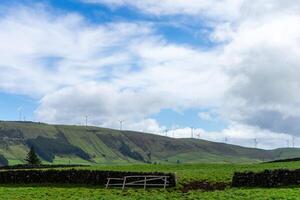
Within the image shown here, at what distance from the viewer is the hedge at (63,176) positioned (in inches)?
2606

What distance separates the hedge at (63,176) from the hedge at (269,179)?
8397 mm

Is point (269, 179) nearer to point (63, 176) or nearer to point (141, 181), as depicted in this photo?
point (141, 181)

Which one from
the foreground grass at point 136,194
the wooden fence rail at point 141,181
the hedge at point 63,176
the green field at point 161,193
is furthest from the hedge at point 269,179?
the wooden fence rail at point 141,181

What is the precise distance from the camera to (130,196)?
52844 mm

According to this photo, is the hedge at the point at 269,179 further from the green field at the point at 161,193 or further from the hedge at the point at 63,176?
the hedge at the point at 63,176

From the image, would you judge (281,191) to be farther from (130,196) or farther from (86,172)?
(86,172)

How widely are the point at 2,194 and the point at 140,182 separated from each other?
57.3ft

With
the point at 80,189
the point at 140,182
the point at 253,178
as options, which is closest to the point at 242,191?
the point at 253,178

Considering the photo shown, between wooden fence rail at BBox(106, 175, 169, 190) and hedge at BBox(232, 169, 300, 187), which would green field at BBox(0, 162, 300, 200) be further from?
hedge at BBox(232, 169, 300, 187)

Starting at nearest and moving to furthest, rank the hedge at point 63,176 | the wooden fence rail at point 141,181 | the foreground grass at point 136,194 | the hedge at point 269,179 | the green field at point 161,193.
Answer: the foreground grass at point 136,194
the green field at point 161,193
the hedge at point 269,179
the wooden fence rail at point 141,181
the hedge at point 63,176

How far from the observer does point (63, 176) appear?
70.4 metres

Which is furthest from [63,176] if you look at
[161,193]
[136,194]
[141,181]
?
[161,193]

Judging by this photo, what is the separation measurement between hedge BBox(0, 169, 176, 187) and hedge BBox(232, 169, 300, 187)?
8.40 m

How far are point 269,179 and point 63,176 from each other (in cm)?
2970
